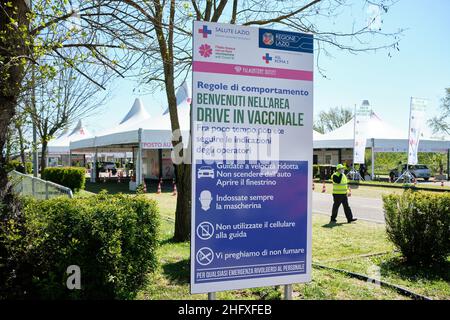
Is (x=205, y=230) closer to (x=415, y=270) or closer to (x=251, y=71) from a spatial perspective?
(x=251, y=71)

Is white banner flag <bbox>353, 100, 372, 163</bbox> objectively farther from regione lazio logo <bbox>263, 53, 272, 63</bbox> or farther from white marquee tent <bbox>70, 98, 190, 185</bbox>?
regione lazio logo <bbox>263, 53, 272, 63</bbox>

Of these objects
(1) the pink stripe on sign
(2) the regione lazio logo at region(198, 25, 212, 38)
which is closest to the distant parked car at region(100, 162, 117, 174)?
(1) the pink stripe on sign

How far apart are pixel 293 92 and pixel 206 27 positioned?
114cm

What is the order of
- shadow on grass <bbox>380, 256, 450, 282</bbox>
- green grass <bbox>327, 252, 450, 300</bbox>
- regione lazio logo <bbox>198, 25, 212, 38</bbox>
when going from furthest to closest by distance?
shadow on grass <bbox>380, 256, 450, 282</bbox> < green grass <bbox>327, 252, 450, 300</bbox> < regione lazio logo <bbox>198, 25, 212, 38</bbox>

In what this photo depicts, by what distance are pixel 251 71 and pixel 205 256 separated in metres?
1.90

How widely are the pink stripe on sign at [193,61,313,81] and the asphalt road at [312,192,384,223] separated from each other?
8823mm

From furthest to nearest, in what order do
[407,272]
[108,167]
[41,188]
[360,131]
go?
1. [108,167]
2. [360,131]
3. [41,188]
4. [407,272]

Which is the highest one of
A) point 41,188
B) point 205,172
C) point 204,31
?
point 204,31

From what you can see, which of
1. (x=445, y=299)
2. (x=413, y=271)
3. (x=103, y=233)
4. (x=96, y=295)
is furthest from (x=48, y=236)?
(x=413, y=271)

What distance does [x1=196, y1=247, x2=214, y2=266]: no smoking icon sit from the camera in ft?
12.9

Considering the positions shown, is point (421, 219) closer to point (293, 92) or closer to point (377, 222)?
point (293, 92)

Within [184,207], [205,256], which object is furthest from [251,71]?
[184,207]

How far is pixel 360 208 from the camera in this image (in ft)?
50.8

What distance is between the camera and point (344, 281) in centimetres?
608
